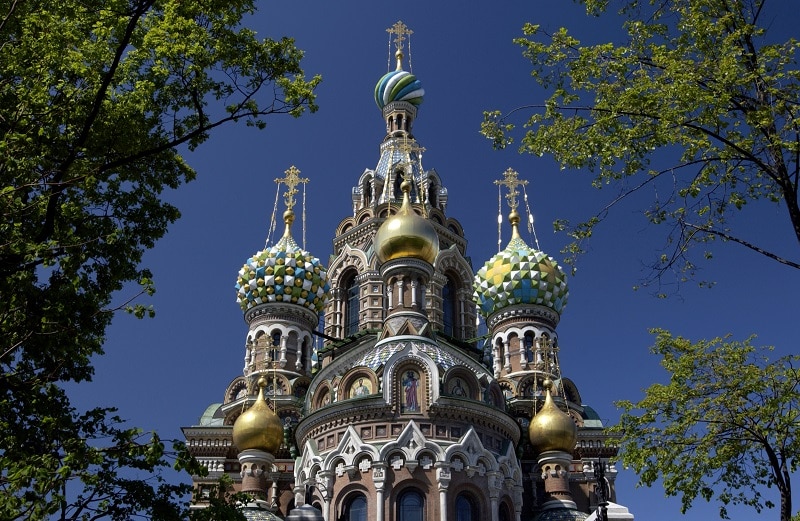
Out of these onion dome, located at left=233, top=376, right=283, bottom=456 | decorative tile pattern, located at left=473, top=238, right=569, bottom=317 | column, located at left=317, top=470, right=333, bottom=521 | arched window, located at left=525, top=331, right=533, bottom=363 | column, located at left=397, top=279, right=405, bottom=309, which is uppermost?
decorative tile pattern, located at left=473, top=238, right=569, bottom=317

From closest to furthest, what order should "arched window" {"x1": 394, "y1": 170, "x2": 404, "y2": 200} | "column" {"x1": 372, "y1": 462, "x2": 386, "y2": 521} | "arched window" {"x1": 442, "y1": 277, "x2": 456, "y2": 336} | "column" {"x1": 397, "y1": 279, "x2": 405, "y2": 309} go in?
"column" {"x1": 372, "y1": 462, "x2": 386, "y2": 521} < "column" {"x1": 397, "y1": 279, "x2": 405, "y2": 309} < "arched window" {"x1": 442, "y1": 277, "x2": 456, "y2": 336} < "arched window" {"x1": 394, "y1": 170, "x2": 404, "y2": 200}

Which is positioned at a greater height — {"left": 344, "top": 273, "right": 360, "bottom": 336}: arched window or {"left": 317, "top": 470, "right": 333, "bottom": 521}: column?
{"left": 344, "top": 273, "right": 360, "bottom": 336}: arched window

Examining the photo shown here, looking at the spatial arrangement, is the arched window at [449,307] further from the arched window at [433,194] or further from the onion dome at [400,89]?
the onion dome at [400,89]

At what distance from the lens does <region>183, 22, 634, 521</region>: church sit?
725 inches

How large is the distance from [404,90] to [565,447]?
1673 centimetres

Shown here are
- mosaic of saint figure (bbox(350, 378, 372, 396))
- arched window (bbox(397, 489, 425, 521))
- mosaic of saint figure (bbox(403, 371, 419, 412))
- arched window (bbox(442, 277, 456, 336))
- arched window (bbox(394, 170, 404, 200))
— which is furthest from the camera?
arched window (bbox(394, 170, 404, 200))

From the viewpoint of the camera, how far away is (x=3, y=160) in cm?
797

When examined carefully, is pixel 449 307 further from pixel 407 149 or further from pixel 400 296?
pixel 400 296

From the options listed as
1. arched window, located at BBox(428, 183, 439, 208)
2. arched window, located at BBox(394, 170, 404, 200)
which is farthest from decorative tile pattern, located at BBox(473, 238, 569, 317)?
arched window, located at BBox(394, 170, 404, 200)

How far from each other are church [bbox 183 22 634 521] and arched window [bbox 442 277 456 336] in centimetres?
6

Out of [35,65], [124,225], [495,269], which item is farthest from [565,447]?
[35,65]

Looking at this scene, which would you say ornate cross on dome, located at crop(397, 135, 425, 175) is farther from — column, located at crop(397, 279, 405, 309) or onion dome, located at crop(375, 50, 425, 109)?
column, located at crop(397, 279, 405, 309)

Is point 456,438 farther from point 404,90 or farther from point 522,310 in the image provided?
point 404,90

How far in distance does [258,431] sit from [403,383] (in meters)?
3.93
